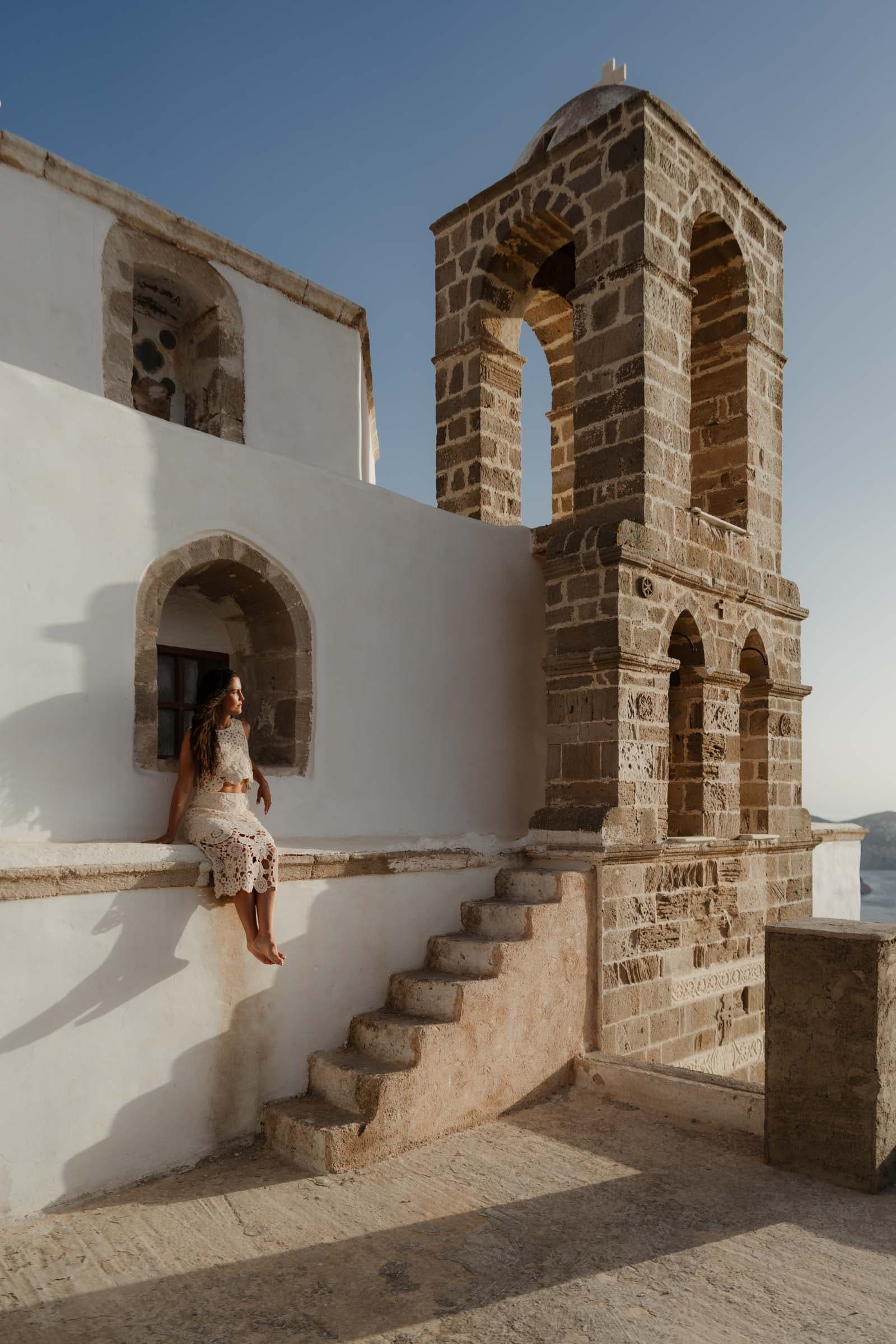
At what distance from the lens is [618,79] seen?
770 cm

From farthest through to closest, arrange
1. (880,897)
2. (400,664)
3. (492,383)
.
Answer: (880,897)
(492,383)
(400,664)

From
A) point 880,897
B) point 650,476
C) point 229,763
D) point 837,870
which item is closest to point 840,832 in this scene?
point 837,870

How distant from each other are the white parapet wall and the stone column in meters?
5.13

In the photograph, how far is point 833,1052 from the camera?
4.10 meters

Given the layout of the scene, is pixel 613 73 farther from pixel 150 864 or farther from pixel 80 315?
pixel 150 864

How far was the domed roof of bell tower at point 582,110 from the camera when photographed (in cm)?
749

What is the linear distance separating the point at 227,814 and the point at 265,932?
62 cm

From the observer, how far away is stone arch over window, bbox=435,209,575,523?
7598mm

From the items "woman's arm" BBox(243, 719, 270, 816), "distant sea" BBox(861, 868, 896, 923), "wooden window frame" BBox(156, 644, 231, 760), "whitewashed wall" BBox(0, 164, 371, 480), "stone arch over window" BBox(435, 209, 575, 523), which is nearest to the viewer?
"woman's arm" BBox(243, 719, 270, 816)

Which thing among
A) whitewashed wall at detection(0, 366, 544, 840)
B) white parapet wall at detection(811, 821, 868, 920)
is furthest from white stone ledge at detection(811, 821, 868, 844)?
whitewashed wall at detection(0, 366, 544, 840)

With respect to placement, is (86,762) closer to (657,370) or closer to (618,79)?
(657,370)

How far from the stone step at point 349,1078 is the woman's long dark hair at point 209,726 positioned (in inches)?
59.4

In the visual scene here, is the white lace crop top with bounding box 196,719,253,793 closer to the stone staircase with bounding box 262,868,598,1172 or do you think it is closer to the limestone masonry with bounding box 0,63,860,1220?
the limestone masonry with bounding box 0,63,860,1220

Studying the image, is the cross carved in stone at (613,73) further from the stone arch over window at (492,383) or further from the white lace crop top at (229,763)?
the white lace crop top at (229,763)
